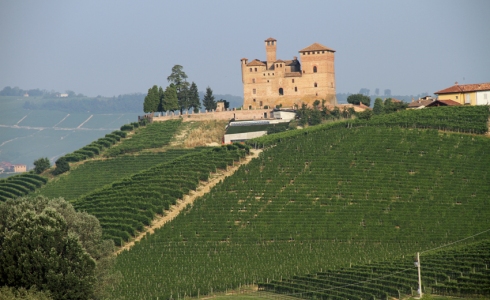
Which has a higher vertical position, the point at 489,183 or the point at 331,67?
the point at 331,67

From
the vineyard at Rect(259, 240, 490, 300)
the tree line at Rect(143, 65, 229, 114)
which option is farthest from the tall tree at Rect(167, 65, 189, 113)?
the vineyard at Rect(259, 240, 490, 300)

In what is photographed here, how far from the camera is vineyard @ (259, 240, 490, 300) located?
38719 millimetres

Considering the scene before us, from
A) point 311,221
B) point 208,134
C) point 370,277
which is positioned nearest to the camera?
point 370,277

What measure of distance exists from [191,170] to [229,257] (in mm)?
15191

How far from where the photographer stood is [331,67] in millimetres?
93188

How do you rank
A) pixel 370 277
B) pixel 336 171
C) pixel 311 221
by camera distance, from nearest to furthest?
1. pixel 370 277
2. pixel 311 221
3. pixel 336 171

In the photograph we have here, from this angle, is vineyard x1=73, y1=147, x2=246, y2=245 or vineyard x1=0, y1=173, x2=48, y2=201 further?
vineyard x1=0, y1=173, x2=48, y2=201

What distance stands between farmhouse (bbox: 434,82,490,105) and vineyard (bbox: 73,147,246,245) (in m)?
21.8

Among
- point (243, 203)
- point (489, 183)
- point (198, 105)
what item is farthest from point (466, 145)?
point (198, 105)

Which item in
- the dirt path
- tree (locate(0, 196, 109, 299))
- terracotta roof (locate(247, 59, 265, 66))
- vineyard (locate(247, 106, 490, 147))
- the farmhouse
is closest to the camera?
tree (locate(0, 196, 109, 299))

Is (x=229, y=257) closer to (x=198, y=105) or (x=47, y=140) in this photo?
(x=198, y=105)

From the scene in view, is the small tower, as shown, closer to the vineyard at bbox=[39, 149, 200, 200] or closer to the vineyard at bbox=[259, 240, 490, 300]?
the vineyard at bbox=[39, 149, 200, 200]

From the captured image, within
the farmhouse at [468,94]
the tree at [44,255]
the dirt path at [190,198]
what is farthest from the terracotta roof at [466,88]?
the tree at [44,255]

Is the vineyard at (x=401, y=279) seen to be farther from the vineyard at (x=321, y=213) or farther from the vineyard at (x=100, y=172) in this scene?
the vineyard at (x=100, y=172)
